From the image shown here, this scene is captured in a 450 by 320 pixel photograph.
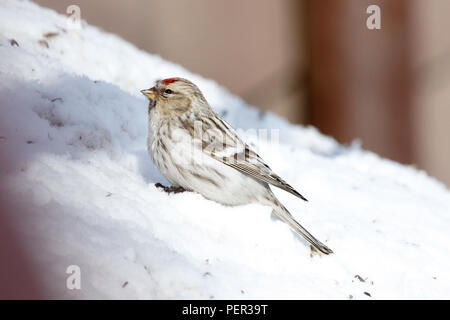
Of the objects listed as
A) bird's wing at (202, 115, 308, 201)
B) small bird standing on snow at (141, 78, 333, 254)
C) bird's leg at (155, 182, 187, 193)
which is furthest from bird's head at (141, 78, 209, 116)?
bird's leg at (155, 182, 187, 193)

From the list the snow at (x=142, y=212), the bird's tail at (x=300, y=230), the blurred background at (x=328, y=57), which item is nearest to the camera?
the snow at (x=142, y=212)

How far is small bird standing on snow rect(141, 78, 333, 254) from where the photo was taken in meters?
2.03

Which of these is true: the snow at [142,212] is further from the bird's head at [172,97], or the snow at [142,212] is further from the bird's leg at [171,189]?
the bird's head at [172,97]

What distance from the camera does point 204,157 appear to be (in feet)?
6.75

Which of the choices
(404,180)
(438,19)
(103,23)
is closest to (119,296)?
(404,180)

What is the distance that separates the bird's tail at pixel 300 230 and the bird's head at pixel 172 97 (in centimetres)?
51

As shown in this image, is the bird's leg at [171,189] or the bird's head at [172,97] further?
the bird's head at [172,97]

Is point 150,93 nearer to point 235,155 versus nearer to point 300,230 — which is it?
point 235,155

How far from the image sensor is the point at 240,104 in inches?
145

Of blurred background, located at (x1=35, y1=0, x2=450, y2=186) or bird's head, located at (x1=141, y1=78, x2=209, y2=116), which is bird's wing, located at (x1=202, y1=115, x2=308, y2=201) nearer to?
bird's head, located at (x1=141, y1=78, x2=209, y2=116)

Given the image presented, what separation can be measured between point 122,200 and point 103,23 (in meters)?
2.92

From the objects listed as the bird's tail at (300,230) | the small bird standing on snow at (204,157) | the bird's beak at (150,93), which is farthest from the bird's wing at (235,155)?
the bird's beak at (150,93)

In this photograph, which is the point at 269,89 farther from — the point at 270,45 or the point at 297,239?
the point at 297,239

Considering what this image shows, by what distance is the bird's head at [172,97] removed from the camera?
2191 mm
